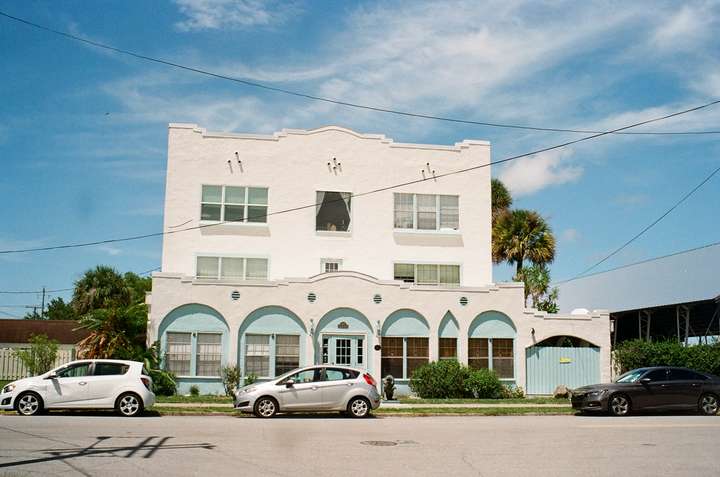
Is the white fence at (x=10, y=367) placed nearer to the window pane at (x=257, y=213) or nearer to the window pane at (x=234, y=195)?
the window pane at (x=234, y=195)

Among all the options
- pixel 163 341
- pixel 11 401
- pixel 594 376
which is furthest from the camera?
pixel 594 376

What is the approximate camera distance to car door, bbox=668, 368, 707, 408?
73.8 feet

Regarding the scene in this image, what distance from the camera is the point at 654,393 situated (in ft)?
73.2

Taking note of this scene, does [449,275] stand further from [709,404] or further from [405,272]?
[709,404]

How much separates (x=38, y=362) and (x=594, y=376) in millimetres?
21996

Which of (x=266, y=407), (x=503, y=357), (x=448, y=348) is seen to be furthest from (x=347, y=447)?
(x=503, y=357)

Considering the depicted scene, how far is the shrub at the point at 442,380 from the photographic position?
1087 inches

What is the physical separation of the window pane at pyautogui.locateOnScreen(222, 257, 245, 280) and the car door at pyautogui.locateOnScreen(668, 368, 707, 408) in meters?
16.0

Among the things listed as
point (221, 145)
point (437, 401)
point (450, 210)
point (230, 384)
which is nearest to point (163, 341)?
point (230, 384)

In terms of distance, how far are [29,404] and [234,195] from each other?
43.1ft

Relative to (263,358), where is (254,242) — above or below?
above

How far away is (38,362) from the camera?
30.8m

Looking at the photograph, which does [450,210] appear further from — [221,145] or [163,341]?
[163,341]

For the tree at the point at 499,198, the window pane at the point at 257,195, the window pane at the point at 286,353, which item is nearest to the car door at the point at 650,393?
the window pane at the point at 286,353
